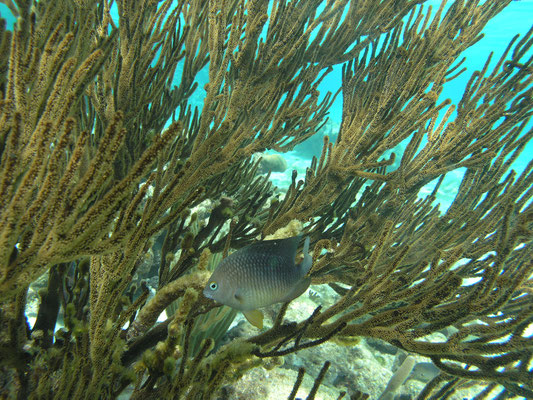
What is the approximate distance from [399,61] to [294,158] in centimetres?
1849

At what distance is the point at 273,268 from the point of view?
1.44 metres

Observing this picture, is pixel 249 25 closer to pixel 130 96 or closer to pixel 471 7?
pixel 130 96

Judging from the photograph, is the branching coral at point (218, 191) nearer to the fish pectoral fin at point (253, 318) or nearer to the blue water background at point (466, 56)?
the fish pectoral fin at point (253, 318)

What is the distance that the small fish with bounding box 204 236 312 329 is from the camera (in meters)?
1.39

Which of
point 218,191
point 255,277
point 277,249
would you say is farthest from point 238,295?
point 218,191

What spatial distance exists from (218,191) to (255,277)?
84.8 inches

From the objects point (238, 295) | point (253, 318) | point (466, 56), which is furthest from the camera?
point (466, 56)

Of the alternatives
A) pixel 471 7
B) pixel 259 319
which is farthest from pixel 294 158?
pixel 259 319

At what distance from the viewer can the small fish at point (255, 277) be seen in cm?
139

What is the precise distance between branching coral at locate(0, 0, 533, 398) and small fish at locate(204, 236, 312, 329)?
0.16m

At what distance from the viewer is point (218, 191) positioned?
11.3 ft

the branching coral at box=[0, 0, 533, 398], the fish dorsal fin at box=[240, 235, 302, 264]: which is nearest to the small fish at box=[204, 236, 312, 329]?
the fish dorsal fin at box=[240, 235, 302, 264]

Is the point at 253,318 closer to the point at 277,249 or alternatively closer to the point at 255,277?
the point at 255,277

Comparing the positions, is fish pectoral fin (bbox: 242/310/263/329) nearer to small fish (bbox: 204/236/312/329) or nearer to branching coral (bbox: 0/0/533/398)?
small fish (bbox: 204/236/312/329)
